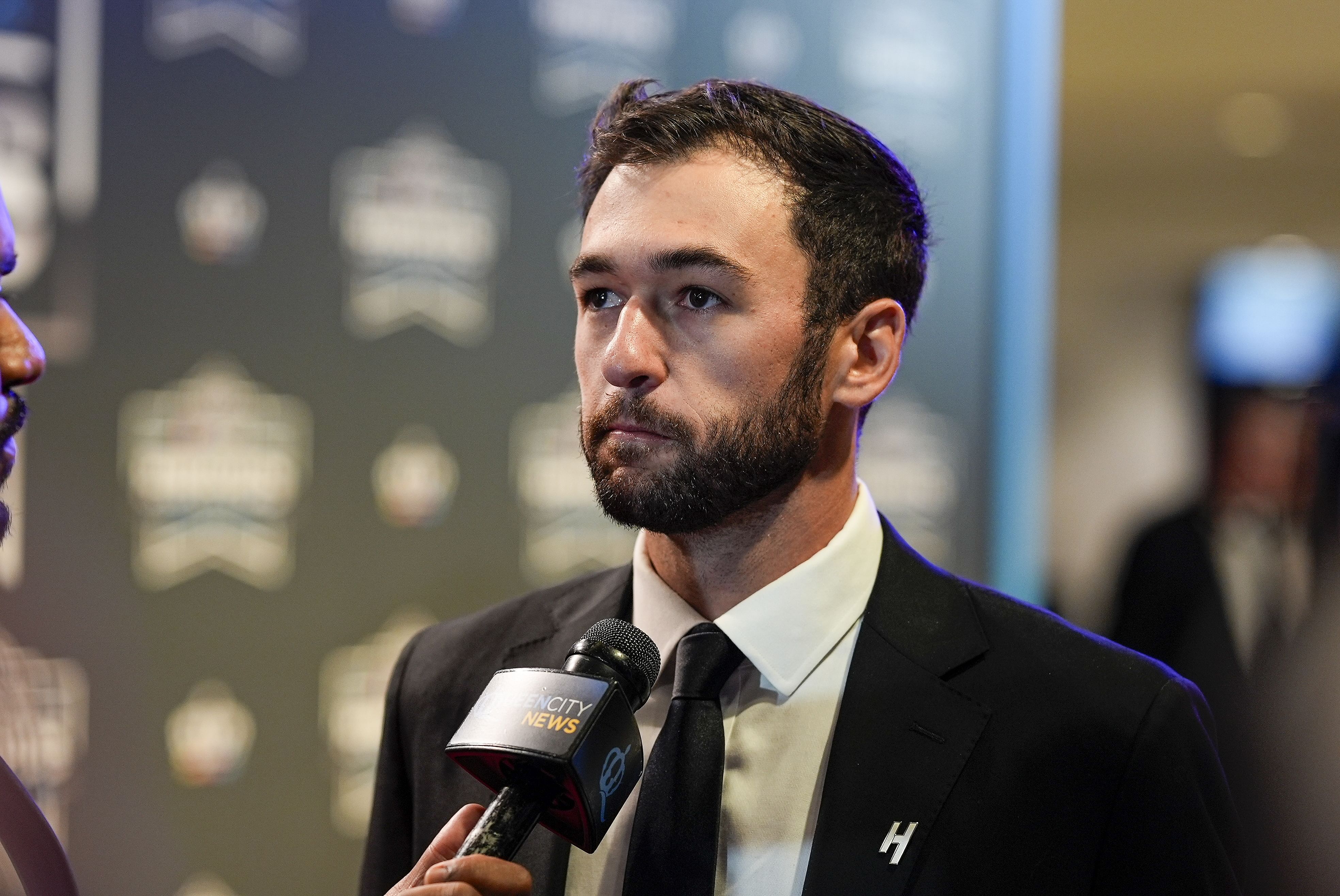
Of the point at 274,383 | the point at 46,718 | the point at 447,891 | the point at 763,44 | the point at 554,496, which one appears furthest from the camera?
the point at 763,44

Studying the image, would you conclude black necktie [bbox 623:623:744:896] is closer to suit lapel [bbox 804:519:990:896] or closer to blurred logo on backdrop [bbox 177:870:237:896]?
suit lapel [bbox 804:519:990:896]

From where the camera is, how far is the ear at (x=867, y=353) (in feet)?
5.01

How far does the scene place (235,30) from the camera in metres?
2.38

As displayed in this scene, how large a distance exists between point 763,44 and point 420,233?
3.69 ft

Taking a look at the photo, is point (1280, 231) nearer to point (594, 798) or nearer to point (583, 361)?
point (583, 361)

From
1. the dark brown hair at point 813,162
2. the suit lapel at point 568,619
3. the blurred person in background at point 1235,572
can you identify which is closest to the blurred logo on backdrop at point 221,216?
the dark brown hair at point 813,162

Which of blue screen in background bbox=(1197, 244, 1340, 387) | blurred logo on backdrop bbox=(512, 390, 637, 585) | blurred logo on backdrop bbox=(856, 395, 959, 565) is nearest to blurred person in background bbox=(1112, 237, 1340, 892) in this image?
blue screen in background bbox=(1197, 244, 1340, 387)

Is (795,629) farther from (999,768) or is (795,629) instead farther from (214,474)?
(214,474)

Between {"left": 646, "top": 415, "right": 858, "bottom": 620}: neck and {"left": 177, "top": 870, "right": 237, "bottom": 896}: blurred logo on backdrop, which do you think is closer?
{"left": 646, "top": 415, "right": 858, "bottom": 620}: neck

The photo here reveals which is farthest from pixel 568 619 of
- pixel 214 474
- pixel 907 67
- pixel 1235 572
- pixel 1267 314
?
pixel 1267 314

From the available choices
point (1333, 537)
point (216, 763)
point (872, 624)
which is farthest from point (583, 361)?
point (1333, 537)

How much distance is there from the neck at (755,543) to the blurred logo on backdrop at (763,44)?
5.92 feet

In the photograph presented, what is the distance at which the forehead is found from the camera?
142cm

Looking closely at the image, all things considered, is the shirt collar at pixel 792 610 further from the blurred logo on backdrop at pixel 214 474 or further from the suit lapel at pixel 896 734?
the blurred logo on backdrop at pixel 214 474
